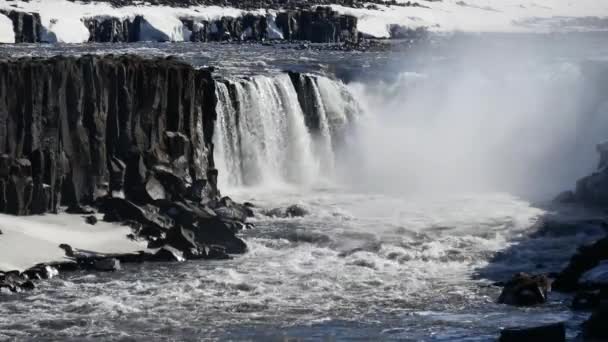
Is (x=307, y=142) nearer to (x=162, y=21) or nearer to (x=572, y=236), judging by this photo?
(x=572, y=236)

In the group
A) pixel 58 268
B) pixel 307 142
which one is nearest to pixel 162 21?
pixel 307 142

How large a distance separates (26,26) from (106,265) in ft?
250

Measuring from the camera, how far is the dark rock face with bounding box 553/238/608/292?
4238cm

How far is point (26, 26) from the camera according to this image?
386ft

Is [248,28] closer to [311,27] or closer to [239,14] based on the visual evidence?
[239,14]

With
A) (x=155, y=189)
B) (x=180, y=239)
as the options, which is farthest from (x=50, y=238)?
(x=155, y=189)

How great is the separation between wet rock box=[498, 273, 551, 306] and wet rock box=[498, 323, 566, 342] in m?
5.54

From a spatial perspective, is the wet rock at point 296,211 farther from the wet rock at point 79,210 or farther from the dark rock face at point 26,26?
the dark rock face at point 26,26

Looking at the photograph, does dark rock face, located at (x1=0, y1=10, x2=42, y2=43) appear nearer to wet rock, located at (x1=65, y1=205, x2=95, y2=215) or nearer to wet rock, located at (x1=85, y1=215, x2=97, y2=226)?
wet rock, located at (x1=65, y1=205, x2=95, y2=215)

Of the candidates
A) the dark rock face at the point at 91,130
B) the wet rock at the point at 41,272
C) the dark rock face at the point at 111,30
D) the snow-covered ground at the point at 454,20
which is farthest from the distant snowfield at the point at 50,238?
the snow-covered ground at the point at 454,20

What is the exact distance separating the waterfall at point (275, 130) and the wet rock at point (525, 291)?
24206 mm

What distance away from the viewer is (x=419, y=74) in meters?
82.0

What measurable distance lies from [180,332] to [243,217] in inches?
674

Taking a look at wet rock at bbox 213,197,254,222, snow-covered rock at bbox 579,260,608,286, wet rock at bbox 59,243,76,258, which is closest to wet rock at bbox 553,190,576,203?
wet rock at bbox 213,197,254,222
